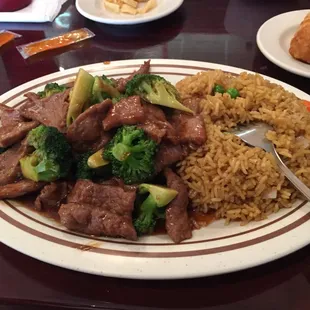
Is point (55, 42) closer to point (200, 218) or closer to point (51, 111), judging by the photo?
point (51, 111)

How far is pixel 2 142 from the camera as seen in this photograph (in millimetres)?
1907

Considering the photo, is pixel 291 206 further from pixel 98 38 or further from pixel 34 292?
pixel 98 38

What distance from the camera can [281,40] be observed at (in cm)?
286

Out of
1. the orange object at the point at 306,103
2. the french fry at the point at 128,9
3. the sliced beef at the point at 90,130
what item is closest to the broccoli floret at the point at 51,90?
the sliced beef at the point at 90,130

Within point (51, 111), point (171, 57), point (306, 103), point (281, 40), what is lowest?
point (171, 57)

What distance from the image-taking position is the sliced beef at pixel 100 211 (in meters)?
1.57

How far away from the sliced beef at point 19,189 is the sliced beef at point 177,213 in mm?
528

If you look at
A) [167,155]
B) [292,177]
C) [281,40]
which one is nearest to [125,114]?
[167,155]

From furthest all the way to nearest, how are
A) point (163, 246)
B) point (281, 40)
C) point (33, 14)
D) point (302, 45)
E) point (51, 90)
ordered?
1. point (33, 14)
2. point (281, 40)
3. point (302, 45)
4. point (51, 90)
5. point (163, 246)

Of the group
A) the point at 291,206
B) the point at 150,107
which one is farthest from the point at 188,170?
the point at 291,206

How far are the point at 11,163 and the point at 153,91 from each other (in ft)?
2.21

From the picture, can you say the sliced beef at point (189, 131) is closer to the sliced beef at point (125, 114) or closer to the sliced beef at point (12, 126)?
the sliced beef at point (125, 114)

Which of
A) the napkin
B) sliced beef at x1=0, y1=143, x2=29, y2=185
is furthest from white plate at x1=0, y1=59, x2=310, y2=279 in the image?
the napkin

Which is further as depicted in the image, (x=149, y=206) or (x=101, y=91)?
(x=101, y=91)
